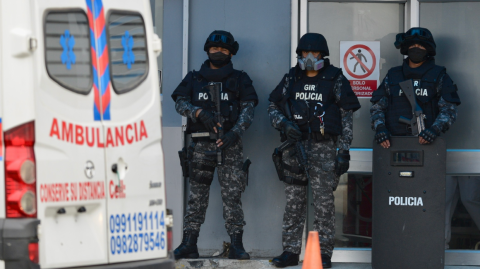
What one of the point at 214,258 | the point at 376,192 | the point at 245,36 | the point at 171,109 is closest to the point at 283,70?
the point at 245,36

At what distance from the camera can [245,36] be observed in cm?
621

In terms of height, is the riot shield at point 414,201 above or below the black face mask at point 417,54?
below

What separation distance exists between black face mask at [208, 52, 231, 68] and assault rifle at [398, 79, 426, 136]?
1.59 meters

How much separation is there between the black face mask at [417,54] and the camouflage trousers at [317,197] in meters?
1.04

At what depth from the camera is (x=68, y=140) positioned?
11.3 feet

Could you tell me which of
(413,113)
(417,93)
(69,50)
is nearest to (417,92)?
(417,93)

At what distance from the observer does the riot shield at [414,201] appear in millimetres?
5242

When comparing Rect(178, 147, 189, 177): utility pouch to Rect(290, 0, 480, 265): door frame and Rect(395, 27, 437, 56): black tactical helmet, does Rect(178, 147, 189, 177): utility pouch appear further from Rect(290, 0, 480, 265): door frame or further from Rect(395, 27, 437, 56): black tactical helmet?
Rect(395, 27, 437, 56): black tactical helmet

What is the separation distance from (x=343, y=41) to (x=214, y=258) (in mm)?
2503

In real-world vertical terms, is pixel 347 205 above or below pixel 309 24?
below

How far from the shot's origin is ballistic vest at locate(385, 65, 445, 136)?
5453 millimetres

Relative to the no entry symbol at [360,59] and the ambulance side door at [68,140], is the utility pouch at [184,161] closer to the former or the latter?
the no entry symbol at [360,59]

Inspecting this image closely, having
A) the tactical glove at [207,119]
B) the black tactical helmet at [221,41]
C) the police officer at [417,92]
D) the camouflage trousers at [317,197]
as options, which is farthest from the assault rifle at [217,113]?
the police officer at [417,92]

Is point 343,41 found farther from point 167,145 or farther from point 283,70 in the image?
point 167,145
